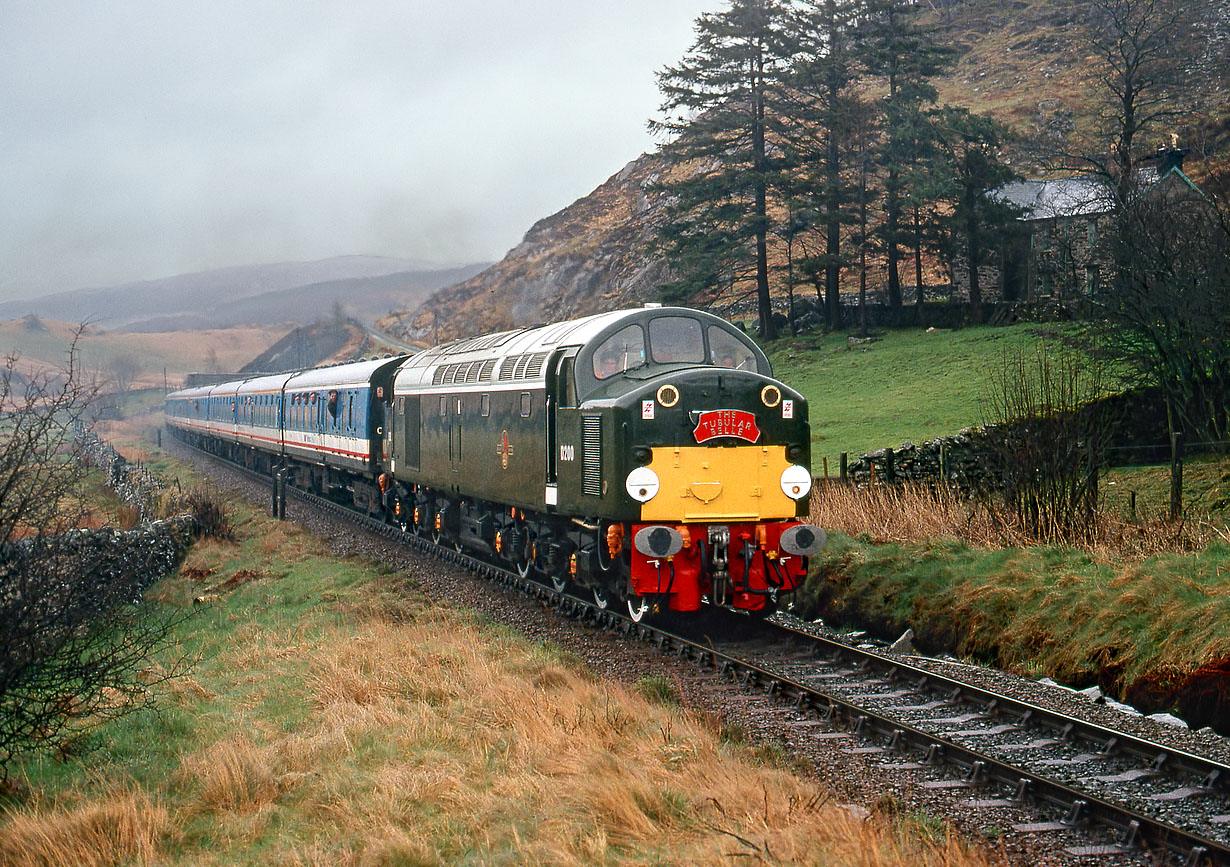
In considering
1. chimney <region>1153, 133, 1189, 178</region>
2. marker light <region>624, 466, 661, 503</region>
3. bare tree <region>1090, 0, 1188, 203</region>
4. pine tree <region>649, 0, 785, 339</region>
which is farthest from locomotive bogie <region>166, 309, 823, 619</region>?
chimney <region>1153, 133, 1189, 178</region>

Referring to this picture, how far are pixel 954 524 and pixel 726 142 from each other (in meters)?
32.8

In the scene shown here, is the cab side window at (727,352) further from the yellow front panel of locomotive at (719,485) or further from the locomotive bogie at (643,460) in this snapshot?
the yellow front panel of locomotive at (719,485)

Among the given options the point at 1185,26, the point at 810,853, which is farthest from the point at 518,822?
the point at 1185,26

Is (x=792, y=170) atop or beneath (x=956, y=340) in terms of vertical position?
atop

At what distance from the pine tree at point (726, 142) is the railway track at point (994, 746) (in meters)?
32.5

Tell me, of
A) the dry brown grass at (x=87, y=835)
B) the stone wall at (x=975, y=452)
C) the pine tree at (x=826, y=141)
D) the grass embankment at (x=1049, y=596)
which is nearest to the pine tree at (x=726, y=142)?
the pine tree at (x=826, y=141)

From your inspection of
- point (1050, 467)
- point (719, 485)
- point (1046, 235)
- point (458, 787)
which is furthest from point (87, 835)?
point (1046, 235)

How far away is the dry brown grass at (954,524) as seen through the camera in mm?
12758

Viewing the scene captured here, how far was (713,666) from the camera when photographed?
1105 centimetres

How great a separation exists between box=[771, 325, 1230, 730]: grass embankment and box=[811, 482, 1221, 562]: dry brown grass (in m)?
0.03

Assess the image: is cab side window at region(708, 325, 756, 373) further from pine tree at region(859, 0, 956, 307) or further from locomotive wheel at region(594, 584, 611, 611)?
pine tree at region(859, 0, 956, 307)

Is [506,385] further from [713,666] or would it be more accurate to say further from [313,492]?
[313,492]

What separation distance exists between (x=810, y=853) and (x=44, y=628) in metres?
5.88

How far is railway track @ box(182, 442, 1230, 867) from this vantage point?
6559 millimetres
